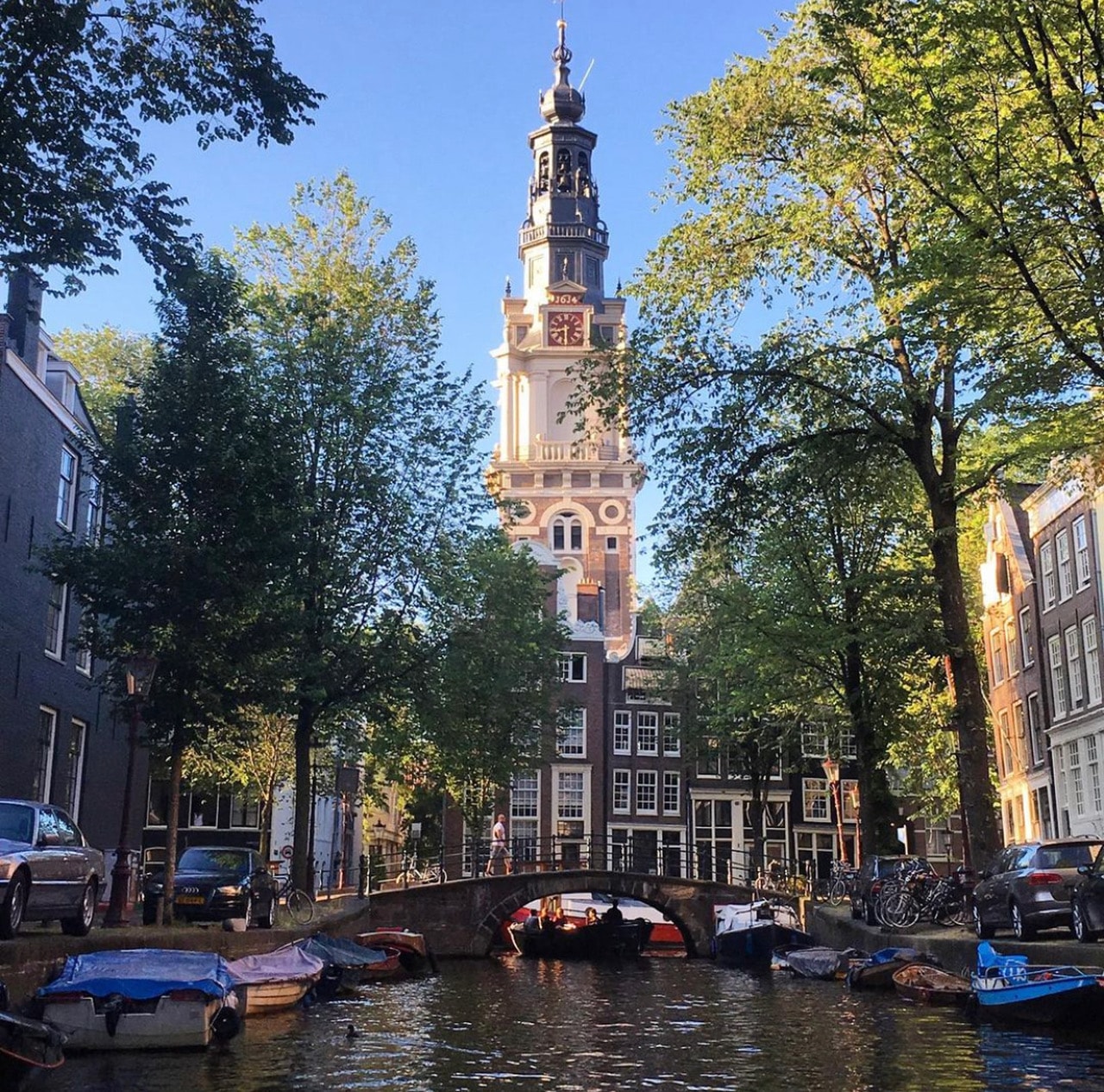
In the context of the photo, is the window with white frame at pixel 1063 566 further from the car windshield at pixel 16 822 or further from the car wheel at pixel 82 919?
the car windshield at pixel 16 822

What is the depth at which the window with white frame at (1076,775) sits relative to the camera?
4022 cm

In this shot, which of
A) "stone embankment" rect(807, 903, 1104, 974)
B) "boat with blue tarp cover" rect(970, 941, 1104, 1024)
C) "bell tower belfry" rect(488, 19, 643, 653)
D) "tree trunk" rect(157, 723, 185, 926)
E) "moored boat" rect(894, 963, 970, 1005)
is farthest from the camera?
"bell tower belfry" rect(488, 19, 643, 653)

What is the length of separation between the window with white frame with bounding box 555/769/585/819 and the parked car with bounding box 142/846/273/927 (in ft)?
114

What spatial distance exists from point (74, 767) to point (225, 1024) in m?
16.2

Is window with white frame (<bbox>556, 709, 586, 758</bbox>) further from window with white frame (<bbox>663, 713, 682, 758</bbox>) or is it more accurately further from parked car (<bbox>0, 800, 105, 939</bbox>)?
parked car (<bbox>0, 800, 105, 939</bbox>)

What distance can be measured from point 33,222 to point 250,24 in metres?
3.20

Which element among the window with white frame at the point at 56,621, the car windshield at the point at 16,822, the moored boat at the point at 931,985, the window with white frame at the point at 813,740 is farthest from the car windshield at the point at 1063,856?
the window with white frame at the point at 813,740

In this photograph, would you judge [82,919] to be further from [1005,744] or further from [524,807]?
[524,807]

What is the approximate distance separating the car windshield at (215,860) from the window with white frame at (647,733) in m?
36.5

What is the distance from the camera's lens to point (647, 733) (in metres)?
60.5

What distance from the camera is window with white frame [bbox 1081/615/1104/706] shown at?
38.3 m

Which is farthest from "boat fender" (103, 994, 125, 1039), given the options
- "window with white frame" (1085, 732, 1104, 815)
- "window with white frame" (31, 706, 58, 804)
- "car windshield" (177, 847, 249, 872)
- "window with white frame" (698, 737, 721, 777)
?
"window with white frame" (698, 737, 721, 777)

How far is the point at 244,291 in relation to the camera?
24.7 m

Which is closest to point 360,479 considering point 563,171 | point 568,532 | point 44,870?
point 44,870
